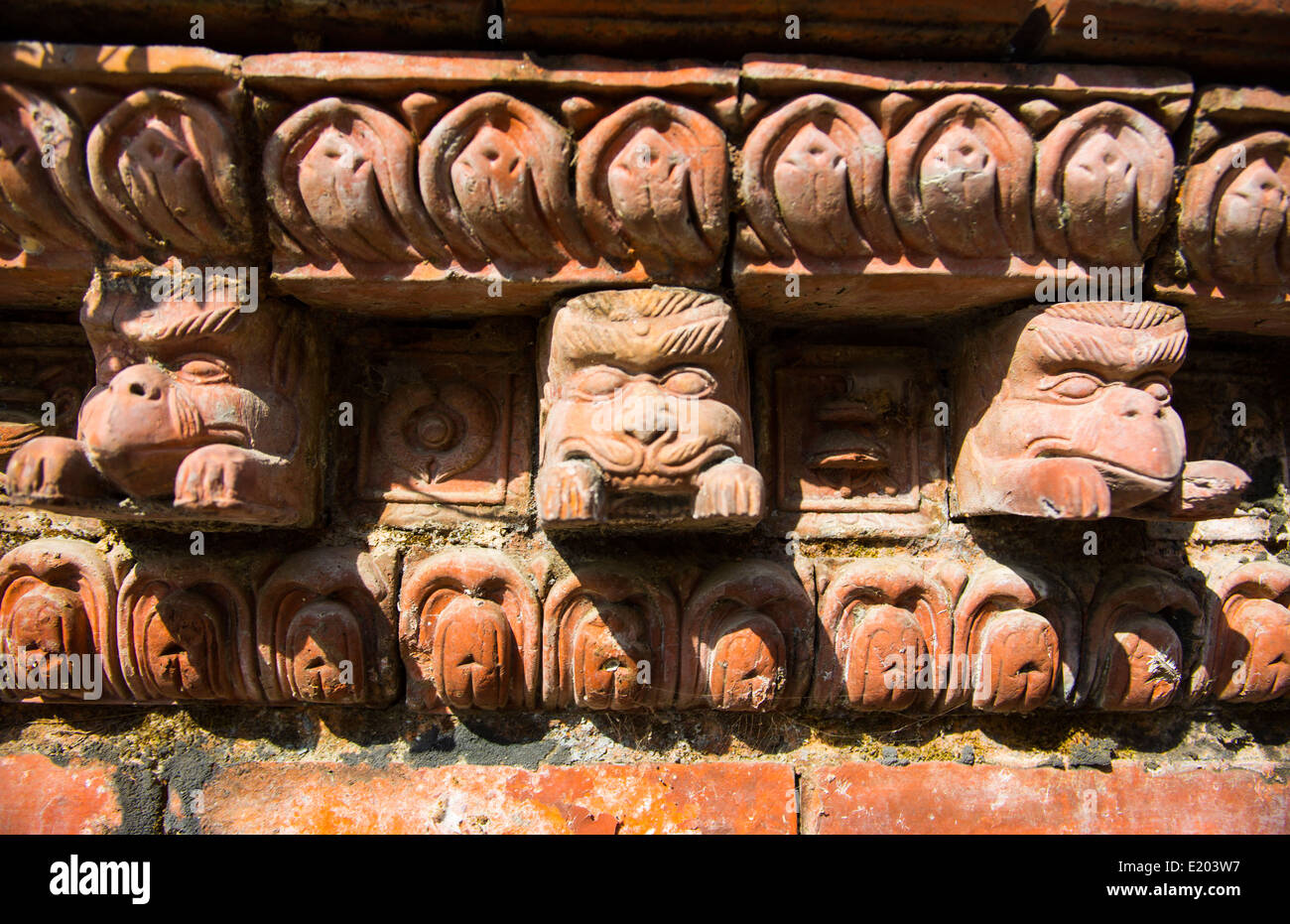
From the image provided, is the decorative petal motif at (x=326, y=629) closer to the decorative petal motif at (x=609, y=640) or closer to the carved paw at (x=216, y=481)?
the carved paw at (x=216, y=481)

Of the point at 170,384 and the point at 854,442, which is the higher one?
the point at 170,384

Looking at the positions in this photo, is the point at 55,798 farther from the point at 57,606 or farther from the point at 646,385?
the point at 646,385

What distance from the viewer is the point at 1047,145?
5.42 ft

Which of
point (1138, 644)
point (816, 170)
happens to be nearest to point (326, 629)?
point (816, 170)

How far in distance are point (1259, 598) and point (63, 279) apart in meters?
3.02

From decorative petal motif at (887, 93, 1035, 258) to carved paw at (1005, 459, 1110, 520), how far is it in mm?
534

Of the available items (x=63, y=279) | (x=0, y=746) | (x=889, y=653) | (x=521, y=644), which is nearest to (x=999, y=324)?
(x=889, y=653)

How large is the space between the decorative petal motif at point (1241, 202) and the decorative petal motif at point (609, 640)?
4.75 ft

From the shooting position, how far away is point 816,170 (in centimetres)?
162

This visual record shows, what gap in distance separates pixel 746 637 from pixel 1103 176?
4.14 ft

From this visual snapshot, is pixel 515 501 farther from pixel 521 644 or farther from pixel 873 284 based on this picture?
pixel 873 284

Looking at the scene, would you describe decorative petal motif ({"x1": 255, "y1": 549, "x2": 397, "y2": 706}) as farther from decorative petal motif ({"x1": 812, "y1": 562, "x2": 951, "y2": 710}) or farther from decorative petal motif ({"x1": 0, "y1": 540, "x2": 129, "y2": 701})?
decorative petal motif ({"x1": 812, "y1": 562, "x2": 951, "y2": 710})

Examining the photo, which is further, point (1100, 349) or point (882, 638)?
point (882, 638)

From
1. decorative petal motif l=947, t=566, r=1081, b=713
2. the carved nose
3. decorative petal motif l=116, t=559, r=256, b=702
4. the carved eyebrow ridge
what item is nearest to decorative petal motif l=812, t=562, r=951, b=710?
decorative petal motif l=947, t=566, r=1081, b=713
